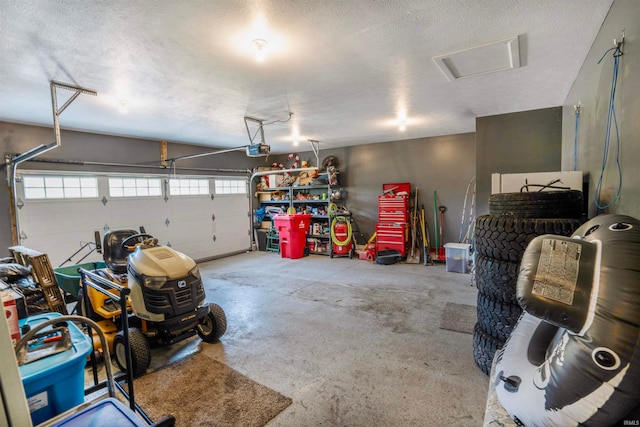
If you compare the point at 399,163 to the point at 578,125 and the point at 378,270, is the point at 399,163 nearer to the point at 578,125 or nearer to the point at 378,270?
the point at 378,270

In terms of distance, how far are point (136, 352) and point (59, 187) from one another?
369 centimetres

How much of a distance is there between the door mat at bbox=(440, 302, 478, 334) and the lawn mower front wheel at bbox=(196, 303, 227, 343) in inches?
85.5

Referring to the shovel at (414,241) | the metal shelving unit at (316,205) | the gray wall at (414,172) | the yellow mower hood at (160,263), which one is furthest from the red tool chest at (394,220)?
the yellow mower hood at (160,263)

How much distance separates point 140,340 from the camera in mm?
2348

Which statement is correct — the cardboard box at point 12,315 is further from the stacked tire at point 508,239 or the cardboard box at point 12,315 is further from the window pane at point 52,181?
the window pane at point 52,181

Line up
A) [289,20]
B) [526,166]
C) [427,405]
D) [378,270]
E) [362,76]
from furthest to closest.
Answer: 1. [378,270]
2. [526,166]
3. [362,76]
4. [427,405]
5. [289,20]

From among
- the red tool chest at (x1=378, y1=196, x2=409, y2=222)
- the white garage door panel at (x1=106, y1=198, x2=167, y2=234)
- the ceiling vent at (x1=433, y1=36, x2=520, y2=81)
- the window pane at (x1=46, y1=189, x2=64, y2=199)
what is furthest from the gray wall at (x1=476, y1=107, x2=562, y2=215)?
the window pane at (x1=46, y1=189, x2=64, y2=199)

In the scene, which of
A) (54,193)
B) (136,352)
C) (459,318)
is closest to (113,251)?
(136,352)

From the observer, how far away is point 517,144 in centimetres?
397

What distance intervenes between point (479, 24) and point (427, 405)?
96.6 inches

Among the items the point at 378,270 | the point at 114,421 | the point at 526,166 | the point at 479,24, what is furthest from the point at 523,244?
the point at 378,270

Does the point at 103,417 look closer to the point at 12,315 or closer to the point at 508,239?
the point at 12,315

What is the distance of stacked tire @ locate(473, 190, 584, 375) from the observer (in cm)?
191

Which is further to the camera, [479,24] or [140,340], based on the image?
[140,340]
